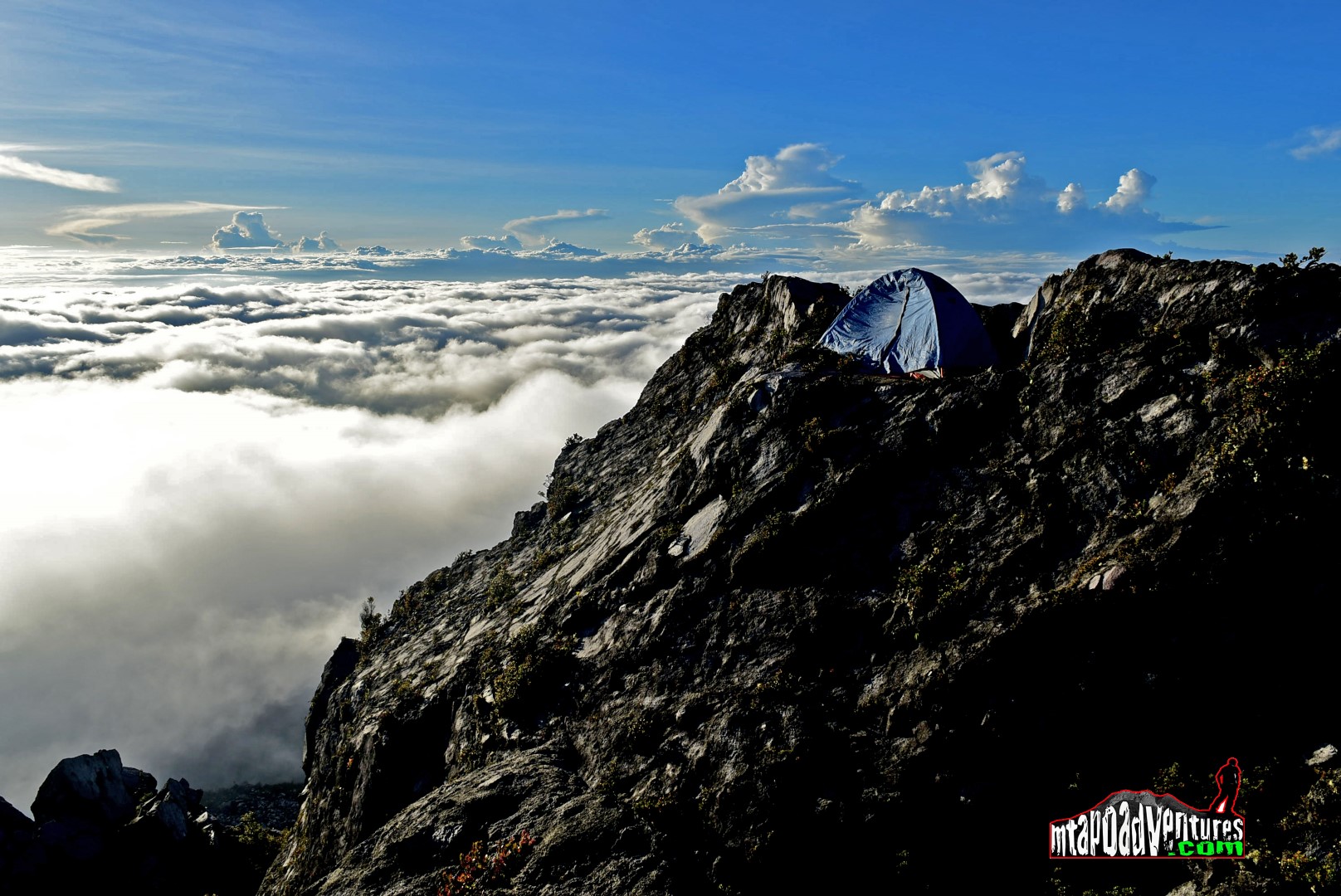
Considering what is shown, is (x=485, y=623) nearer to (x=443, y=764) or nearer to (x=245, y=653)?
(x=443, y=764)

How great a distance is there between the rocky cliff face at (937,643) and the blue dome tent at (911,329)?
2373mm

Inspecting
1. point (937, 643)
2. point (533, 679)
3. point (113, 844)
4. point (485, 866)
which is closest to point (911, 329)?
point (937, 643)

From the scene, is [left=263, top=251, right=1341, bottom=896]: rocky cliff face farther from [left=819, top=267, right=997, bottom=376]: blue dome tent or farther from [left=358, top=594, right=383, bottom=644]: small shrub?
[left=358, top=594, right=383, bottom=644]: small shrub

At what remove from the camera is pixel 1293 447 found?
13625mm

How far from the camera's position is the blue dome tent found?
2455 centimetres

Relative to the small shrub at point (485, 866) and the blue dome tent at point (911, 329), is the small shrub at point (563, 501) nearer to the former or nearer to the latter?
the blue dome tent at point (911, 329)

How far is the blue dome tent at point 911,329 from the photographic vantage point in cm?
2455

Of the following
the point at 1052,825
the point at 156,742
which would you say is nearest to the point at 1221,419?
the point at 1052,825

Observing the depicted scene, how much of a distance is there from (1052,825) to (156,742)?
17795 cm

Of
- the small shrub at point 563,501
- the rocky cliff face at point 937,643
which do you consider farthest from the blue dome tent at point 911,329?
the small shrub at point 563,501

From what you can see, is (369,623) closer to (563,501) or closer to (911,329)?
(563,501)

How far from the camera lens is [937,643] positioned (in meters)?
15.6

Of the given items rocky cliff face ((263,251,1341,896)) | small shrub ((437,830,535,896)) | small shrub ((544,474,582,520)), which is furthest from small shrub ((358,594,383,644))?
small shrub ((437,830,535,896))

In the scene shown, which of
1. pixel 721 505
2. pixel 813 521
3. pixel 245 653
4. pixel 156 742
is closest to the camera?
pixel 813 521
